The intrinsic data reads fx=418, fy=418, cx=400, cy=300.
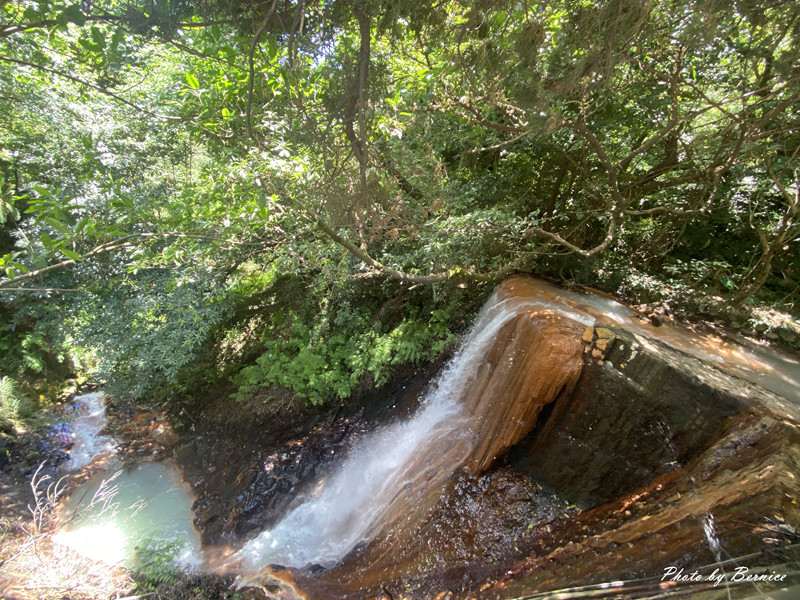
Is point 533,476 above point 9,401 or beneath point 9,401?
above

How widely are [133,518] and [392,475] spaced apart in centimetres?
388

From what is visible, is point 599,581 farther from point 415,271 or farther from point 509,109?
point 509,109

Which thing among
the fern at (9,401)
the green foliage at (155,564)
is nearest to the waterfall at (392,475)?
the green foliage at (155,564)

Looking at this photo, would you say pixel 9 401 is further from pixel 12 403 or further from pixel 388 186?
pixel 388 186

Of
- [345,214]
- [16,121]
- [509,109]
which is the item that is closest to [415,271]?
[345,214]

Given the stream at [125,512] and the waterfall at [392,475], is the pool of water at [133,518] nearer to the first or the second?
the stream at [125,512]

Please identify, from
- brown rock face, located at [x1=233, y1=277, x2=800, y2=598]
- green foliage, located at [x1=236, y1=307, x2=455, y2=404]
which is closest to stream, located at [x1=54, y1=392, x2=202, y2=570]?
green foliage, located at [x1=236, y1=307, x2=455, y2=404]

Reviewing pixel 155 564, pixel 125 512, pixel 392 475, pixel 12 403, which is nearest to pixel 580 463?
pixel 392 475

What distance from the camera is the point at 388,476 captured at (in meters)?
4.90

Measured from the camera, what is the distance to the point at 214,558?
5051 mm

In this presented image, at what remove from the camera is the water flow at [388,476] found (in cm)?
457

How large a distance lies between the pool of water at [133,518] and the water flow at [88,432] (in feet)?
1.76

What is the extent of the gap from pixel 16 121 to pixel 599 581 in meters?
7.91

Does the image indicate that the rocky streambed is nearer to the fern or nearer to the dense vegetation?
the dense vegetation
